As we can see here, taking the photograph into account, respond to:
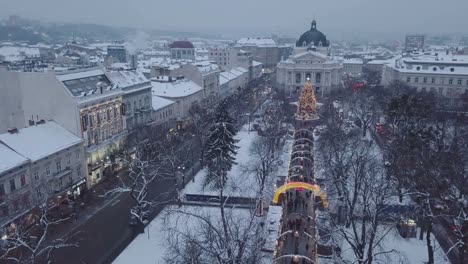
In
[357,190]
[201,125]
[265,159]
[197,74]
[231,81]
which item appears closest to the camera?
[357,190]

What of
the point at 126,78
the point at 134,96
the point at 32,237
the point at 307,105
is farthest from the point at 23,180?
the point at 307,105

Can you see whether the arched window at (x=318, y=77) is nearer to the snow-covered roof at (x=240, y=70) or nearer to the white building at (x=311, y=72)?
the white building at (x=311, y=72)

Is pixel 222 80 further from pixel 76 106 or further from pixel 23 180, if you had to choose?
pixel 23 180

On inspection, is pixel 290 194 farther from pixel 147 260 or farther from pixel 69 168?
pixel 69 168

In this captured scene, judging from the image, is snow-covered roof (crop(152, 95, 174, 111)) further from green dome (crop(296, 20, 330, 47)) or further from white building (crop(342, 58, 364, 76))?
white building (crop(342, 58, 364, 76))

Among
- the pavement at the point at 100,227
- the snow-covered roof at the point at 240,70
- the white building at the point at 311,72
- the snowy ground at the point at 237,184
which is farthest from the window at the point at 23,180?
the white building at the point at 311,72

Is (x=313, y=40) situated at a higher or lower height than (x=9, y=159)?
higher

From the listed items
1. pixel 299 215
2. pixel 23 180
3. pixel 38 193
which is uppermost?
pixel 23 180

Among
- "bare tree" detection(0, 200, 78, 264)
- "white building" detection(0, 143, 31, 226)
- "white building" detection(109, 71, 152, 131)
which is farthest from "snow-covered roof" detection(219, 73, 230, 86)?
"bare tree" detection(0, 200, 78, 264)
